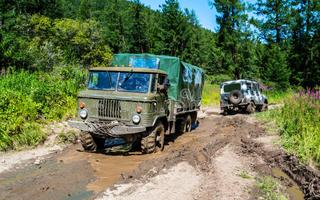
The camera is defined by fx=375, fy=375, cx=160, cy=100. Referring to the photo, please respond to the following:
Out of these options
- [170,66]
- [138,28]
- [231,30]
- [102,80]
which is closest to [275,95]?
[231,30]

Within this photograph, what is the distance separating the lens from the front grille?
33.4 ft

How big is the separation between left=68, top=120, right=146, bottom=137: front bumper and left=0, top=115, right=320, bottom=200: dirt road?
0.74m

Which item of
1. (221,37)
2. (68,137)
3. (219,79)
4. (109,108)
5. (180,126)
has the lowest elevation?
(68,137)

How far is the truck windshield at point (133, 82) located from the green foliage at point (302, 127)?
4378mm

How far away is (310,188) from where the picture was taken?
24.2ft

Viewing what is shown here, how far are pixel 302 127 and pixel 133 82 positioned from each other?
5.29 metres

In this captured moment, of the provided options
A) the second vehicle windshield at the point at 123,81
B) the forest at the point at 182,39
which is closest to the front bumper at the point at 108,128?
the second vehicle windshield at the point at 123,81

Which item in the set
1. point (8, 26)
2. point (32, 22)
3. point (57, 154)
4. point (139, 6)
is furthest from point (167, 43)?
point (57, 154)

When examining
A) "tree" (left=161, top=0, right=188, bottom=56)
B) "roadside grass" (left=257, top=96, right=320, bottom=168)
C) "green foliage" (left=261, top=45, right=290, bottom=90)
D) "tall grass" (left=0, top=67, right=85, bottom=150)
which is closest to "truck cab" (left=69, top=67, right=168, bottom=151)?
"tall grass" (left=0, top=67, right=85, bottom=150)

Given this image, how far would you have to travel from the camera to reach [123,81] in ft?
35.0

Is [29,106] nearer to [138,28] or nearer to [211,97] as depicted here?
[211,97]

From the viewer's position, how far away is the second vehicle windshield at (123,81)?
10.6m

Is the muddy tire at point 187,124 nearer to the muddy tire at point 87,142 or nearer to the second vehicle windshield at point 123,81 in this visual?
the second vehicle windshield at point 123,81

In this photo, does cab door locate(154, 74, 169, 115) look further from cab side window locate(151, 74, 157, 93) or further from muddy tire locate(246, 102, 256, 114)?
muddy tire locate(246, 102, 256, 114)
